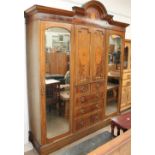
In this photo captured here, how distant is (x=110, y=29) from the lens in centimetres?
318

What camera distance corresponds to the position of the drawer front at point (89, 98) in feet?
9.16

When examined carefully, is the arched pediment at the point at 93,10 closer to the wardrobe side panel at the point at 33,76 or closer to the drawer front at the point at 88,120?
the wardrobe side panel at the point at 33,76

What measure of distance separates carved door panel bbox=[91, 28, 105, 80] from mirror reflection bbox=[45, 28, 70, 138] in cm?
54

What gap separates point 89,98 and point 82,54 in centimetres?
80

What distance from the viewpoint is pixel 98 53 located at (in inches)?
118

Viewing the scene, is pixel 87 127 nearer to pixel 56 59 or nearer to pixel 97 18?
pixel 56 59

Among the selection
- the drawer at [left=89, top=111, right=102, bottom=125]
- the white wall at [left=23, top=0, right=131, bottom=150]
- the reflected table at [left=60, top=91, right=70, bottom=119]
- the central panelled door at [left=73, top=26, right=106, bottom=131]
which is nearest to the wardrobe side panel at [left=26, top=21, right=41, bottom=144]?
the white wall at [left=23, top=0, right=131, bottom=150]

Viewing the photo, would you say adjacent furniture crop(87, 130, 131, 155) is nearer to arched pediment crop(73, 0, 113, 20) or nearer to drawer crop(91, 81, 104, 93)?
drawer crop(91, 81, 104, 93)

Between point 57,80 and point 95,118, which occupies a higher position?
point 57,80

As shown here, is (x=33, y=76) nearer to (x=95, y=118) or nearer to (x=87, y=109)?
(x=87, y=109)

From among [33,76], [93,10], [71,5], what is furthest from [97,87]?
[71,5]

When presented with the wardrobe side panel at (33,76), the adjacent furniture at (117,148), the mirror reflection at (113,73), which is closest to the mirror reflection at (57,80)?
the wardrobe side panel at (33,76)

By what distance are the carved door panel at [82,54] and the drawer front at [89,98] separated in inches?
11.3
